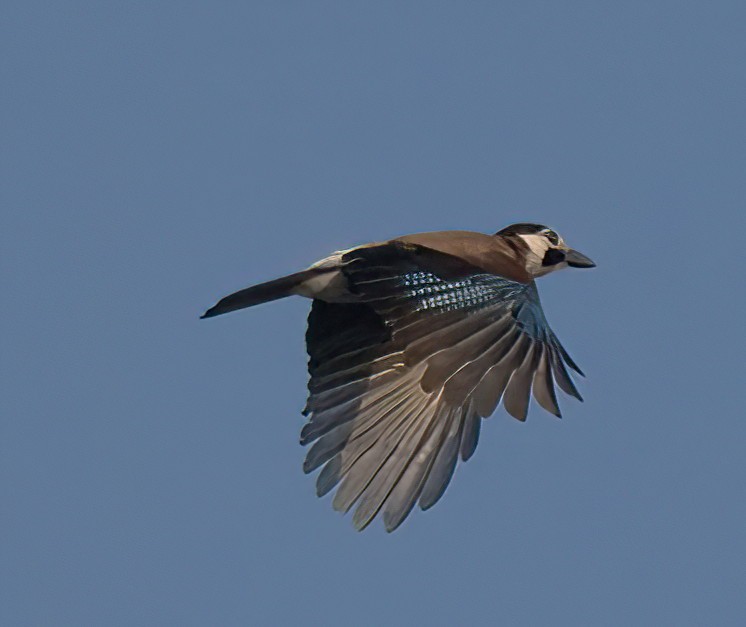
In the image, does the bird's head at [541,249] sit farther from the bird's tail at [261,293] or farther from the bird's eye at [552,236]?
the bird's tail at [261,293]

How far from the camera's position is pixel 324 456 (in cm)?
768

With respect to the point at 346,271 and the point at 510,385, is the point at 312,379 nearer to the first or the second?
the point at 346,271

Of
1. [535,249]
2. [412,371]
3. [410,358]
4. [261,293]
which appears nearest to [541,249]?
[535,249]

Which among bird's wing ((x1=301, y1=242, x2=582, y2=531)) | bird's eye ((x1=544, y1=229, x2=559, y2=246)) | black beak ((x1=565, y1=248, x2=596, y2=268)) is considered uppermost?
bird's eye ((x1=544, y1=229, x2=559, y2=246))

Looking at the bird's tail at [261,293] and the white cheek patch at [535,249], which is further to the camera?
the white cheek patch at [535,249]

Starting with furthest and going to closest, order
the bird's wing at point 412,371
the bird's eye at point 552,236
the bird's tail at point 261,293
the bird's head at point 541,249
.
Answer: the bird's eye at point 552,236 < the bird's head at point 541,249 < the bird's tail at point 261,293 < the bird's wing at point 412,371

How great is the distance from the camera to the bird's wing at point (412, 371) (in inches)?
277

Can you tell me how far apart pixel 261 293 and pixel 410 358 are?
88 cm

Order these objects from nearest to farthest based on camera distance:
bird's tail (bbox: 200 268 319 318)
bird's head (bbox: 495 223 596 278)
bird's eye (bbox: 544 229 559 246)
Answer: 1. bird's tail (bbox: 200 268 319 318)
2. bird's head (bbox: 495 223 596 278)
3. bird's eye (bbox: 544 229 559 246)

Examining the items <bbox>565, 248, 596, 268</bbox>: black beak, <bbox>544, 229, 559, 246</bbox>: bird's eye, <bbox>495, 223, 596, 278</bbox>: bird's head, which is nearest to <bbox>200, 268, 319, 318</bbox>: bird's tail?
<bbox>495, 223, 596, 278</bbox>: bird's head

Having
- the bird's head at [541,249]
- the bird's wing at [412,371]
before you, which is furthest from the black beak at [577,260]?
the bird's wing at [412,371]

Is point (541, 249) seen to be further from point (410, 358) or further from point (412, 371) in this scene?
point (410, 358)

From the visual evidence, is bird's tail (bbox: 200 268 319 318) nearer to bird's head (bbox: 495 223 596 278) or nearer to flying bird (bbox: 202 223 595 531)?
flying bird (bbox: 202 223 595 531)

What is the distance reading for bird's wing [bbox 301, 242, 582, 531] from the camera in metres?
7.03
